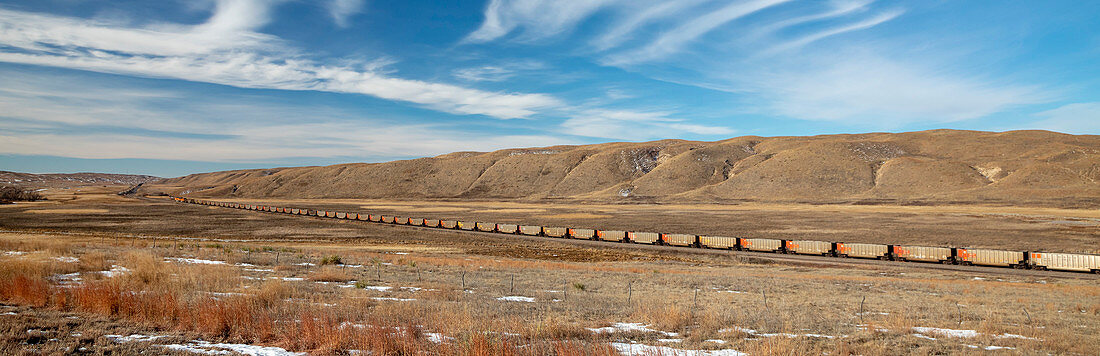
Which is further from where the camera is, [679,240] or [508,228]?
[508,228]

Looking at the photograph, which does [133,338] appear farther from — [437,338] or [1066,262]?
[1066,262]

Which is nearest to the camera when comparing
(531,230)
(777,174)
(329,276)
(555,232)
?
(329,276)

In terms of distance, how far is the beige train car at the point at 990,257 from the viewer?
105ft

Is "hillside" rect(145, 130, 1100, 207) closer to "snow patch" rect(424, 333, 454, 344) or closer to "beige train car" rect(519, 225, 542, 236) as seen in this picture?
"beige train car" rect(519, 225, 542, 236)

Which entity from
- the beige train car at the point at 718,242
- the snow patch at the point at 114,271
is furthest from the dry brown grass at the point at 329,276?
the beige train car at the point at 718,242

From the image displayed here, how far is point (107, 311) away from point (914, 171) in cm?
13843

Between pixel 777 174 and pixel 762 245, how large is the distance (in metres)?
96.6

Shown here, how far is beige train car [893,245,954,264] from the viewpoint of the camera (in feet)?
112

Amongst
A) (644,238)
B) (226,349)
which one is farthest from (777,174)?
(226,349)

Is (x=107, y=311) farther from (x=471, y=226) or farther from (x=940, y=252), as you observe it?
(x=471, y=226)

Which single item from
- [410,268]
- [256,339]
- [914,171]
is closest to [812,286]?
[410,268]

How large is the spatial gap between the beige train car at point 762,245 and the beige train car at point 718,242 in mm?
578

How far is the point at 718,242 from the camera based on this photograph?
43125 millimetres

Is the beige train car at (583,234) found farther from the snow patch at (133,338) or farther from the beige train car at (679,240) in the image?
the snow patch at (133,338)
